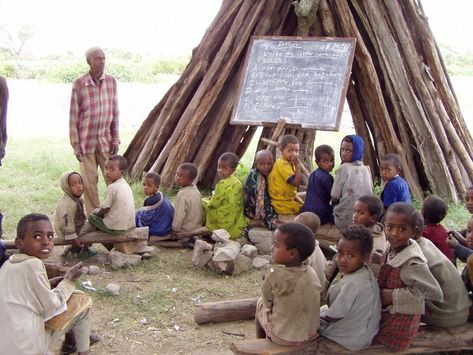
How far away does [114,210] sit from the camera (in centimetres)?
620

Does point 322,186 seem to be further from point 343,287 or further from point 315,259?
point 343,287

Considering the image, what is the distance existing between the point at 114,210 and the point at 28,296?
2.52 meters

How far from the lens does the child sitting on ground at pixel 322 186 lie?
643 cm

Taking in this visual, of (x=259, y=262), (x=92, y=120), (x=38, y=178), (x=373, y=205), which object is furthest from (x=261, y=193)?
(x=38, y=178)

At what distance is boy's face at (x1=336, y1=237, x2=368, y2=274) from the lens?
3873 millimetres

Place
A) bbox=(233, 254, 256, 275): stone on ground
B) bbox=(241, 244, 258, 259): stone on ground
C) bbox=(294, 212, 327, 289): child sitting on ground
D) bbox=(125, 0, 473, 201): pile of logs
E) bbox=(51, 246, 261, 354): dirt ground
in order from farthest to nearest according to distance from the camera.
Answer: bbox=(125, 0, 473, 201): pile of logs, bbox=(241, 244, 258, 259): stone on ground, bbox=(233, 254, 256, 275): stone on ground, bbox=(51, 246, 261, 354): dirt ground, bbox=(294, 212, 327, 289): child sitting on ground

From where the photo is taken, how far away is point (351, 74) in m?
8.80

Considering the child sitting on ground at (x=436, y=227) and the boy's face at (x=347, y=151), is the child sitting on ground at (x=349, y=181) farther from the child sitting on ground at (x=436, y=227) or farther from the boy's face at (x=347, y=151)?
the child sitting on ground at (x=436, y=227)

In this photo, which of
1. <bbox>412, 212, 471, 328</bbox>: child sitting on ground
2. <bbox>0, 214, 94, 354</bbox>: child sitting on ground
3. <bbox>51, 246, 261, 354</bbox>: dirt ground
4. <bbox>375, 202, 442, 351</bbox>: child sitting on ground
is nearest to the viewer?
<bbox>0, 214, 94, 354</bbox>: child sitting on ground

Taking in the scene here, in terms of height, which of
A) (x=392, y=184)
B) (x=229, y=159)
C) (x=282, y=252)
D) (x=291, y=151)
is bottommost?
(x=282, y=252)

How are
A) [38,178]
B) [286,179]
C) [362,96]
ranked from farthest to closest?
1. [38,178]
2. [362,96]
3. [286,179]

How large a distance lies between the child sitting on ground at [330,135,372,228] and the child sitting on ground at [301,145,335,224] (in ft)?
0.60

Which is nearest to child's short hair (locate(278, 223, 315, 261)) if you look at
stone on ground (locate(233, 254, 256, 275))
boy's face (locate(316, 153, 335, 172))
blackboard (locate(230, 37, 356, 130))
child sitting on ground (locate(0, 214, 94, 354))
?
child sitting on ground (locate(0, 214, 94, 354))

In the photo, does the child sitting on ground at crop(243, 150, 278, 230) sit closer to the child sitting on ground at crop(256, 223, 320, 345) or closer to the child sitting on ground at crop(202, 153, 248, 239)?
the child sitting on ground at crop(202, 153, 248, 239)
